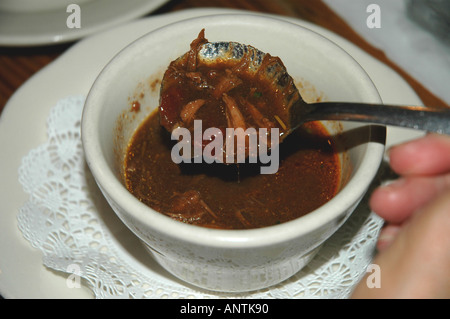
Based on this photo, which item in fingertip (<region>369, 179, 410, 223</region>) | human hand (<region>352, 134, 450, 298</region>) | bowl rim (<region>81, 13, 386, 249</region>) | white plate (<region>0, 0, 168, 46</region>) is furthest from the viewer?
white plate (<region>0, 0, 168, 46</region>)

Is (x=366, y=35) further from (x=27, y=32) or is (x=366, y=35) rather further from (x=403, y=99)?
(x=27, y=32)

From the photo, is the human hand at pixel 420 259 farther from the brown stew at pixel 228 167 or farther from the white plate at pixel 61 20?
the white plate at pixel 61 20

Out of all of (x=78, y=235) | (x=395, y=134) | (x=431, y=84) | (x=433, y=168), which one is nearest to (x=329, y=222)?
(x=433, y=168)

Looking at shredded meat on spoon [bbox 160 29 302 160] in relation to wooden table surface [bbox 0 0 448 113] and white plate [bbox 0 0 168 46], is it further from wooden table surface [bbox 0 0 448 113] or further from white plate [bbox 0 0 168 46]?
wooden table surface [bbox 0 0 448 113]

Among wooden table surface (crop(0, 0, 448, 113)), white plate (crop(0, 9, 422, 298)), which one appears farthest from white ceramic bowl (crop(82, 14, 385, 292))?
wooden table surface (crop(0, 0, 448, 113))

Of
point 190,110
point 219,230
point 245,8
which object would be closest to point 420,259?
point 219,230

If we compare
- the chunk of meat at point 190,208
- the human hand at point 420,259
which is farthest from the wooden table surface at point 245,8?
the human hand at point 420,259
